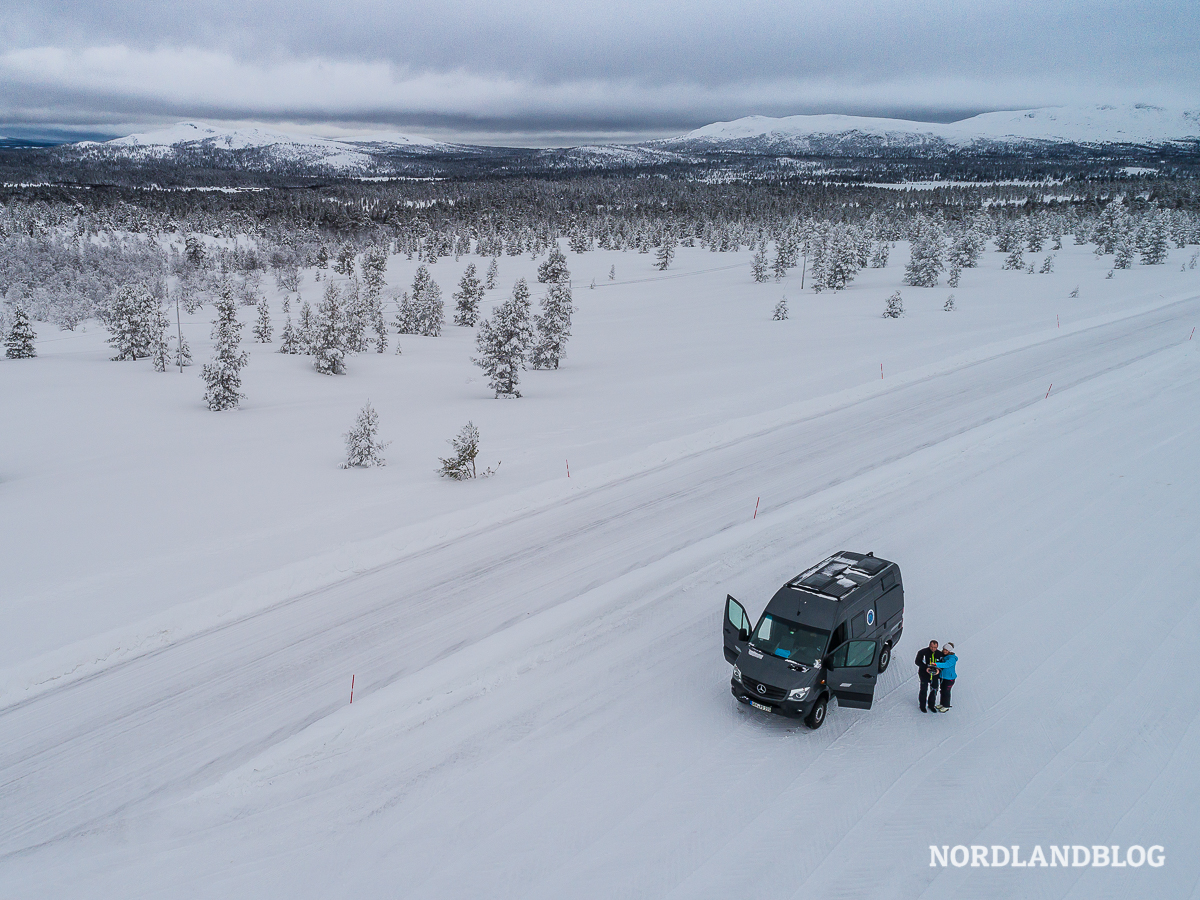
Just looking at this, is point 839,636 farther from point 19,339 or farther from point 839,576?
point 19,339

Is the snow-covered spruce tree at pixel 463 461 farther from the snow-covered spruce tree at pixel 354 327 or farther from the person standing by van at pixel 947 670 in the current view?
the snow-covered spruce tree at pixel 354 327

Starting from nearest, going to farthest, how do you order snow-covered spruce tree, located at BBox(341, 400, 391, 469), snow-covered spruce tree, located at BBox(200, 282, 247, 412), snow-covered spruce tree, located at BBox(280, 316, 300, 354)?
snow-covered spruce tree, located at BBox(341, 400, 391, 469) < snow-covered spruce tree, located at BBox(200, 282, 247, 412) < snow-covered spruce tree, located at BBox(280, 316, 300, 354)

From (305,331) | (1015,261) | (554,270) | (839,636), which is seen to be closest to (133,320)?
(305,331)

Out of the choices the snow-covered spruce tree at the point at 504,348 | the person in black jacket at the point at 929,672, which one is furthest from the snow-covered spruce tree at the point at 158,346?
the person in black jacket at the point at 929,672

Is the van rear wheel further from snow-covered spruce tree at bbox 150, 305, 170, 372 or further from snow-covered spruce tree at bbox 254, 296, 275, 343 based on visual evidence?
snow-covered spruce tree at bbox 254, 296, 275, 343

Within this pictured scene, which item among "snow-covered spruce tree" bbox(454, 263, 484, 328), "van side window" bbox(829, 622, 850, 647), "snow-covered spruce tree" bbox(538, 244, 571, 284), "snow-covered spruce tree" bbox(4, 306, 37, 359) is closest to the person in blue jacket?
"van side window" bbox(829, 622, 850, 647)

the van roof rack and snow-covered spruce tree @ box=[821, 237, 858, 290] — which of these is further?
snow-covered spruce tree @ box=[821, 237, 858, 290]

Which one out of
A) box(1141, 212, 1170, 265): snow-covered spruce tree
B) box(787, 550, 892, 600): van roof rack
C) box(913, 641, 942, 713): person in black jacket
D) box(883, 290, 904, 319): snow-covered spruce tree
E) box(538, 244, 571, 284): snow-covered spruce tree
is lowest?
box(913, 641, 942, 713): person in black jacket
